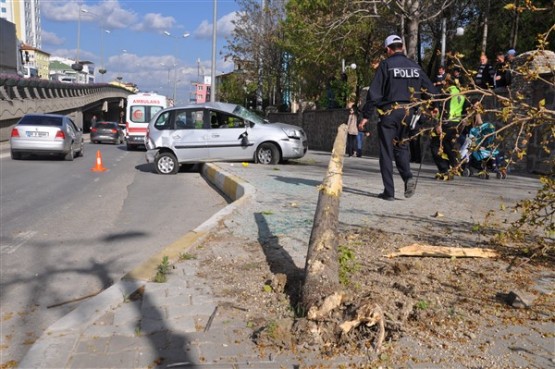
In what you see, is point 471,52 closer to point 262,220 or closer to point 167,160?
point 167,160

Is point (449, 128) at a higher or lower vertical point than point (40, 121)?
higher

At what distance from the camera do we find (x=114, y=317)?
3760 mm

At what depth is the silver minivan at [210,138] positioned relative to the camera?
14.7 metres

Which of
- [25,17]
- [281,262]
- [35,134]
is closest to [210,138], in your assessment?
[35,134]


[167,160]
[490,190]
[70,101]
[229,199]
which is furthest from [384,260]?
[70,101]

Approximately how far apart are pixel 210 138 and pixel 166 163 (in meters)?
1.42

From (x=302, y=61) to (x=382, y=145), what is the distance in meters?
22.4

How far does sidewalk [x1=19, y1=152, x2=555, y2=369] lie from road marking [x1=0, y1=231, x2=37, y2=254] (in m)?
2.44

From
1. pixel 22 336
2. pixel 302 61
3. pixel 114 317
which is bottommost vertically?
pixel 22 336

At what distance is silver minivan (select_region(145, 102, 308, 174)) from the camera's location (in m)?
14.7

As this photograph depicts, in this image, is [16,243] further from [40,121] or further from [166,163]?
[40,121]

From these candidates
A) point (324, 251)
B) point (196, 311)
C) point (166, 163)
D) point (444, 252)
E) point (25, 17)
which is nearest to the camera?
point (196, 311)

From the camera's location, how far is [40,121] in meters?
18.6

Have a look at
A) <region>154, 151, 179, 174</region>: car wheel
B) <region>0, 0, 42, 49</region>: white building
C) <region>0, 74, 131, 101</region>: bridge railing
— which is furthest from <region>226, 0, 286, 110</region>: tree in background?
<region>0, 0, 42, 49</region>: white building
